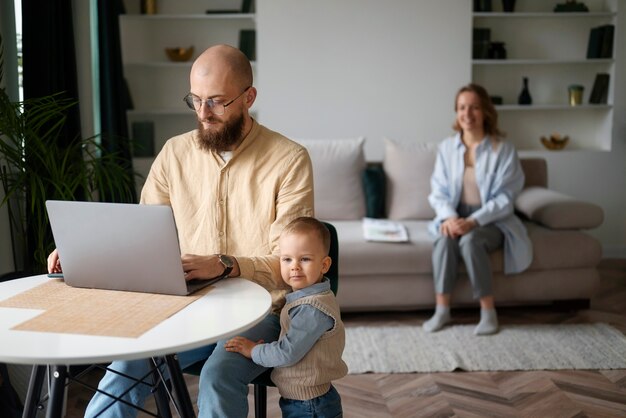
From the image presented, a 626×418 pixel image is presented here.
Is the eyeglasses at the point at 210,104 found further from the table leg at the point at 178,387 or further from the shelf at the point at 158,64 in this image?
the shelf at the point at 158,64

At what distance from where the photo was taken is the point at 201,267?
6.20ft

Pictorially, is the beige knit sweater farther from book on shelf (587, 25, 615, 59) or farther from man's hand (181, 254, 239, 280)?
book on shelf (587, 25, 615, 59)

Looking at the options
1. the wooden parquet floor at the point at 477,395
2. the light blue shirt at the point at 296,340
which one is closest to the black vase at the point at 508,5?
the wooden parquet floor at the point at 477,395

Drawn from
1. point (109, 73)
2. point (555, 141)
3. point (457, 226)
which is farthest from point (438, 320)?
point (109, 73)

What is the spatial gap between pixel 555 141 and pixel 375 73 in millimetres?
1375

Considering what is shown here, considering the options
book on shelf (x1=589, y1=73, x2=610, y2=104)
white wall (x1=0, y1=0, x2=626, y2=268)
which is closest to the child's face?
white wall (x1=0, y1=0, x2=626, y2=268)

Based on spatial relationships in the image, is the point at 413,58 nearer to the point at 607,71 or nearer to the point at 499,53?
the point at 499,53

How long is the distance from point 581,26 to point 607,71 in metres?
0.38

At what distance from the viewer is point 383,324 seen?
13.2 feet

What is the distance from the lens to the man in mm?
2064

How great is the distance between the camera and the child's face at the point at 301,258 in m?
1.95

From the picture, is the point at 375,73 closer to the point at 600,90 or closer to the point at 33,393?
the point at 600,90

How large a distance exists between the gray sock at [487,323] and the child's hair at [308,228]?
2.07m

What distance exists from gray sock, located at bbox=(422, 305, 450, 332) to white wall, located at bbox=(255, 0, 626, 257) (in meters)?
1.85
